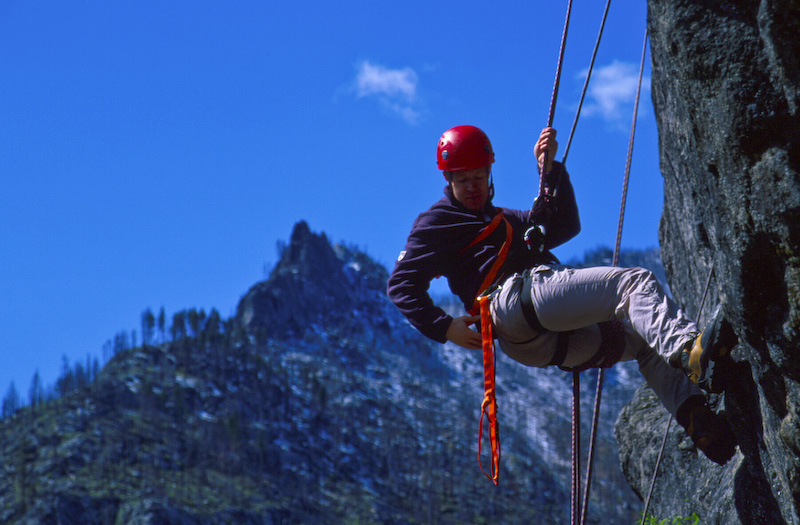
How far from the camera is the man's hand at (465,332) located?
7152 mm

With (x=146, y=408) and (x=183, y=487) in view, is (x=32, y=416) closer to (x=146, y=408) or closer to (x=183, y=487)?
(x=146, y=408)

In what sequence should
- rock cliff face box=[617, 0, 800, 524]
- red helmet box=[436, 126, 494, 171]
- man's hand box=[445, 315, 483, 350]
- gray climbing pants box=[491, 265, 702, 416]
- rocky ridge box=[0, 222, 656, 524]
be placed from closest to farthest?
rock cliff face box=[617, 0, 800, 524], gray climbing pants box=[491, 265, 702, 416], man's hand box=[445, 315, 483, 350], red helmet box=[436, 126, 494, 171], rocky ridge box=[0, 222, 656, 524]

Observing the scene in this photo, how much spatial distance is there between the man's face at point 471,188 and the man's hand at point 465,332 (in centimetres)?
103

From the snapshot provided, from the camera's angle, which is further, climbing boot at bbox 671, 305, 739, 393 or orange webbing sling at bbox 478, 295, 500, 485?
orange webbing sling at bbox 478, 295, 500, 485

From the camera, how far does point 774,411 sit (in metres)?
6.03

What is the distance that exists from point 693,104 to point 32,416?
18315 centimetres

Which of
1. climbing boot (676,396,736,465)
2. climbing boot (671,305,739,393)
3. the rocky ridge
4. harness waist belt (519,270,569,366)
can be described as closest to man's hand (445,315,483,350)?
harness waist belt (519,270,569,366)

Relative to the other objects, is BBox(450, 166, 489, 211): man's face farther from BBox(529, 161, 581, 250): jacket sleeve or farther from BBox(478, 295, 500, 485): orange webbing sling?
BBox(478, 295, 500, 485): orange webbing sling

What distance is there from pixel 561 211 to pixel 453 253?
3.52 feet

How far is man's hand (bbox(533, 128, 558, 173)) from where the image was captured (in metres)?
7.52

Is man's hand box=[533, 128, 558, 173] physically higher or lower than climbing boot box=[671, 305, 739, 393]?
higher

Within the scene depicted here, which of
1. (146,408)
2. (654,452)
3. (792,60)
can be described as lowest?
(654,452)

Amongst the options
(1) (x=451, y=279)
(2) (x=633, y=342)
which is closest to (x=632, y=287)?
(2) (x=633, y=342)

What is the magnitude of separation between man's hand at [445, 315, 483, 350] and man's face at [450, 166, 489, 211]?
1025 mm
